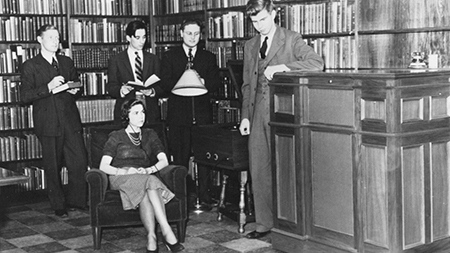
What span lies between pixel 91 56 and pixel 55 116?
1.57m

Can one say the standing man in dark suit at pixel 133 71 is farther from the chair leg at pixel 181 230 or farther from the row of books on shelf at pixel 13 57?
the chair leg at pixel 181 230

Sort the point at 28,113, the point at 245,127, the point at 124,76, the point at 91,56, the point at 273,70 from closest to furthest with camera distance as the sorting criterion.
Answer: the point at 273,70 → the point at 245,127 → the point at 124,76 → the point at 28,113 → the point at 91,56

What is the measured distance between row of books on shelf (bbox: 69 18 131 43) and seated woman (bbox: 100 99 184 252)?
2.74 metres

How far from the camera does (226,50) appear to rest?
753cm

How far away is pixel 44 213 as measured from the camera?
7098 millimetres

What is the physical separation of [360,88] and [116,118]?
320cm

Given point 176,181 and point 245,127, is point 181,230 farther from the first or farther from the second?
point 245,127

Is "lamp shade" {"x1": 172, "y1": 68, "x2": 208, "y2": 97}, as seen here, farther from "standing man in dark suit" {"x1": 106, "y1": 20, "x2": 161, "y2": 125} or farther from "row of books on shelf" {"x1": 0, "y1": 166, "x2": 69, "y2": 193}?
"row of books on shelf" {"x1": 0, "y1": 166, "x2": 69, "y2": 193}

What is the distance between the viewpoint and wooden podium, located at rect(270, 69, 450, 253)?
173 inches

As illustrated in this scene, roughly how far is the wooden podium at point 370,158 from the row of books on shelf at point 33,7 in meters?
3.88

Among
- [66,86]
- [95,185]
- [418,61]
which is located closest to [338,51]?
[418,61]

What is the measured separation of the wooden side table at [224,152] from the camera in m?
5.91

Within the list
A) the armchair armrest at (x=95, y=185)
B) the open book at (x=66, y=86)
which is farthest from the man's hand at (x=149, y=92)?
the armchair armrest at (x=95, y=185)

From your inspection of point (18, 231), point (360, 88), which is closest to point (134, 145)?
point (18, 231)
